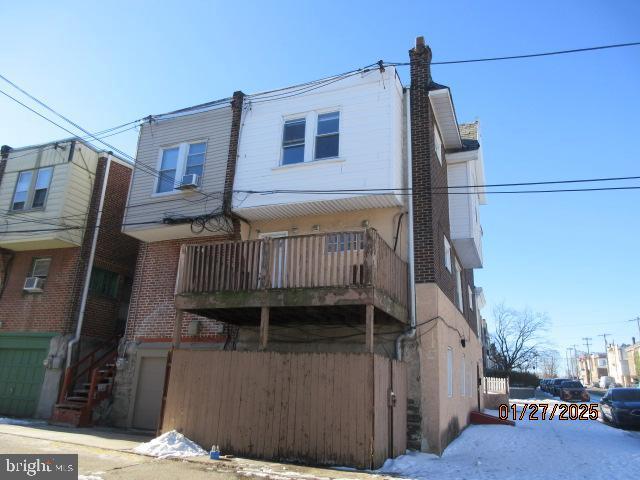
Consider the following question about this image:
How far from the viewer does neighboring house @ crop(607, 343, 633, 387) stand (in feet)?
308

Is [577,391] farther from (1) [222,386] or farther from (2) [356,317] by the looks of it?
(1) [222,386]

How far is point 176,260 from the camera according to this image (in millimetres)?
13938

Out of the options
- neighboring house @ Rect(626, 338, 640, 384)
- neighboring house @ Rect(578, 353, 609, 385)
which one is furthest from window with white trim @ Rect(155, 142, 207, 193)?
neighboring house @ Rect(578, 353, 609, 385)

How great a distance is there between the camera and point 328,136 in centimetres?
1209

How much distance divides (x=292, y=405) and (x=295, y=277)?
7.86 feet

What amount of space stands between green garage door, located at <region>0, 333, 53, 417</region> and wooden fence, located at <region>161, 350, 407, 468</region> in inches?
276

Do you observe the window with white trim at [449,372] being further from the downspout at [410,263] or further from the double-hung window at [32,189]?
the double-hung window at [32,189]

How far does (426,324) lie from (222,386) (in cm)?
444

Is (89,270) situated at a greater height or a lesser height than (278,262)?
greater

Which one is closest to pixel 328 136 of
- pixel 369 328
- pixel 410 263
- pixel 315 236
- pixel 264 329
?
pixel 315 236

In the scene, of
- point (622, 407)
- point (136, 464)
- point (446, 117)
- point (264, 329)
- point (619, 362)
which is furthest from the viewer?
point (619, 362)

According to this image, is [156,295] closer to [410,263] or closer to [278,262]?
[278,262]

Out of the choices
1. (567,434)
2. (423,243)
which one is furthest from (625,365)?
(423,243)
